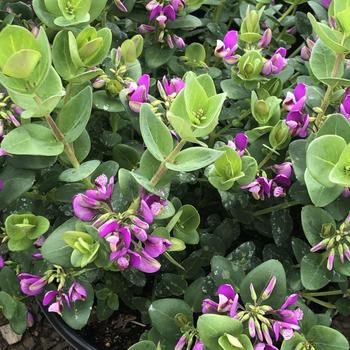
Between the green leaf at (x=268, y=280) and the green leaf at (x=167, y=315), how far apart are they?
11 cm

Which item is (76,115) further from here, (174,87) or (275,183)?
(275,183)

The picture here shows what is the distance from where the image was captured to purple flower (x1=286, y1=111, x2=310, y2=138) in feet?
2.72

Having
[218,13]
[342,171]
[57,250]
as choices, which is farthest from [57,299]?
[218,13]

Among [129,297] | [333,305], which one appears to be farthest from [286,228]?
[129,297]

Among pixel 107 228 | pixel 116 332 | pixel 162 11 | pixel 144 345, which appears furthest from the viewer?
pixel 116 332

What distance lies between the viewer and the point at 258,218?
101 centimetres

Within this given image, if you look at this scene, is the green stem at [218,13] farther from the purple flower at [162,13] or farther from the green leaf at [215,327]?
the green leaf at [215,327]

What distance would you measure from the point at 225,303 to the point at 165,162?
0.19 meters

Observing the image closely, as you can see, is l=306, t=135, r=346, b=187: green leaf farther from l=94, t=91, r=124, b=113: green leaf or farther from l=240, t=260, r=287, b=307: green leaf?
l=94, t=91, r=124, b=113: green leaf

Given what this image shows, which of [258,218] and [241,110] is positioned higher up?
[241,110]

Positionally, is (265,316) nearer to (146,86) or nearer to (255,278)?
(255,278)

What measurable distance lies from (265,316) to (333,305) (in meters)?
0.29

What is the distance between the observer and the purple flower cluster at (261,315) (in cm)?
70

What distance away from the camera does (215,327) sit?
2.26 feet
